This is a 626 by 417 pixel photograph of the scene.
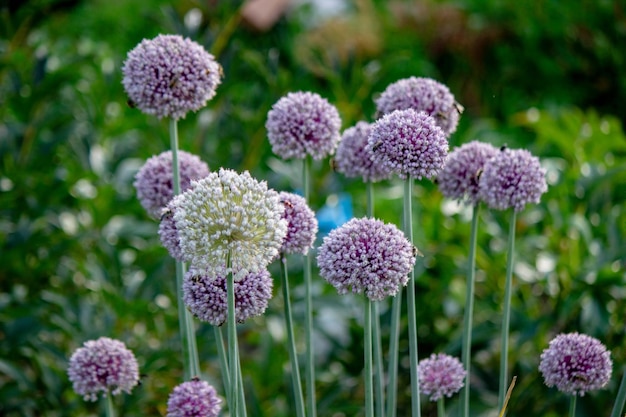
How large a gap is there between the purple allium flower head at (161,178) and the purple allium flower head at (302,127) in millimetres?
119

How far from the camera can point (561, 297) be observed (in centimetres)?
196

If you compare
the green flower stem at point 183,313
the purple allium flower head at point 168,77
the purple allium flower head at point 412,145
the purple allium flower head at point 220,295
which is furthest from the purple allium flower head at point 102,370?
the purple allium flower head at point 412,145

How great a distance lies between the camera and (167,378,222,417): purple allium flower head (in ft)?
3.22

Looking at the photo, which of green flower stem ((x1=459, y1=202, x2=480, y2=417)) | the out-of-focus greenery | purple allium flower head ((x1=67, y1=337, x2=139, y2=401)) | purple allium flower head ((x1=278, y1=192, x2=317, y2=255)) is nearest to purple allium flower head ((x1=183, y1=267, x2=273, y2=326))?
purple allium flower head ((x1=278, y1=192, x2=317, y2=255))

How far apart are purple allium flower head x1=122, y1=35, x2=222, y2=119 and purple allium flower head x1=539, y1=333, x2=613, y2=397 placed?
548 millimetres

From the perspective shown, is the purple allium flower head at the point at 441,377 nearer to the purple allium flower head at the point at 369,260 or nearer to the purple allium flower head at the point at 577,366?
the purple allium flower head at the point at 577,366

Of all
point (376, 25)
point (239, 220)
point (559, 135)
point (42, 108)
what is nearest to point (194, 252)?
point (239, 220)

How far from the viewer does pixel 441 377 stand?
1.07 m

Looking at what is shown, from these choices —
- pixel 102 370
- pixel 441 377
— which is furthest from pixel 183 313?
pixel 441 377

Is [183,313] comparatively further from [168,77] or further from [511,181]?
[511,181]

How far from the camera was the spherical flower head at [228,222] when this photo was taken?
82 centimetres

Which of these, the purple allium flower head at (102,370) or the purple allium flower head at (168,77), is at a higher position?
the purple allium flower head at (168,77)

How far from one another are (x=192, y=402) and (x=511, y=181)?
47cm

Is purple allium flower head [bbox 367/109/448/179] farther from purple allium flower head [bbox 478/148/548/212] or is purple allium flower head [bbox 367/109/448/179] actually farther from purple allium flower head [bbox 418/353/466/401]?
purple allium flower head [bbox 418/353/466/401]
